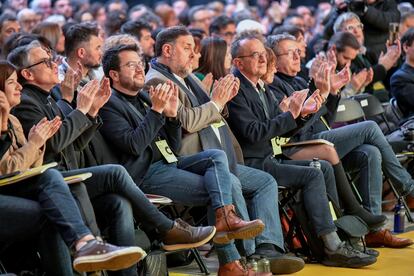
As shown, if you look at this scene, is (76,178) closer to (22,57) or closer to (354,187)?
(22,57)

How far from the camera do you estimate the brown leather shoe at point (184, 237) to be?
6.06 m

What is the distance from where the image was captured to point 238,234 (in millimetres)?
6262

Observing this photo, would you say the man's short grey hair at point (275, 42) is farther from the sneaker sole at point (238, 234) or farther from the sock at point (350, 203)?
the sneaker sole at point (238, 234)

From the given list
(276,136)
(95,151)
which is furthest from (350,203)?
(95,151)

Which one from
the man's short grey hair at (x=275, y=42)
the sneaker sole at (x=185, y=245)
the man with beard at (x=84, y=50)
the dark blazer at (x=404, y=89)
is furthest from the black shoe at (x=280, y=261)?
the dark blazer at (x=404, y=89)

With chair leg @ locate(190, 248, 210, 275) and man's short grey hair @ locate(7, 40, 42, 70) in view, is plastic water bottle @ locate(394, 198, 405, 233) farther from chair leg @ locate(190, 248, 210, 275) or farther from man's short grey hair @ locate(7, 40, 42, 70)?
man's short grey hair @ locate(7, 40, 42, 70)

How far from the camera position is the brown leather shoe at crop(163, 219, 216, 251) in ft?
19.9

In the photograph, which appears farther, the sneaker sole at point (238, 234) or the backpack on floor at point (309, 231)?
the backpack on floor at point (309, 231)

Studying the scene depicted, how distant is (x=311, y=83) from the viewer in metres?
8.22

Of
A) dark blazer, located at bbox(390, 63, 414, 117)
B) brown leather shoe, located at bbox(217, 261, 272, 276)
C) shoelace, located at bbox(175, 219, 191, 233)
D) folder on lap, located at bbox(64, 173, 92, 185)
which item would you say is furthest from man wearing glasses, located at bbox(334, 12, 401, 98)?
folder on lap, located at bbox(64, 173, 92, 185)

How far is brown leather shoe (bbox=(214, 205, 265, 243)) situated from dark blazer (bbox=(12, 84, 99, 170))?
3.10ft

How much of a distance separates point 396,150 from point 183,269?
2.71 metres

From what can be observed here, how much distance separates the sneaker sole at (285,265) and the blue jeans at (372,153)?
4.49ft

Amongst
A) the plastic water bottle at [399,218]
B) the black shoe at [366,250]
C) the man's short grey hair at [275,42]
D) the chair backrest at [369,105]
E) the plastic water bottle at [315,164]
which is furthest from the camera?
the chair backrest at [369,105]
